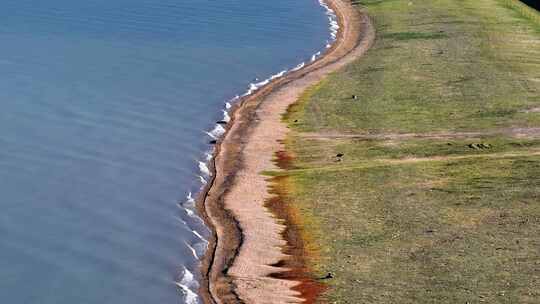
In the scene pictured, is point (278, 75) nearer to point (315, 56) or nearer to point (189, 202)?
point (315, 56)

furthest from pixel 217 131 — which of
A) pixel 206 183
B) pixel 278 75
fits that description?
pixel 278 75

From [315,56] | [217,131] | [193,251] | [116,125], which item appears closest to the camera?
[193,251]

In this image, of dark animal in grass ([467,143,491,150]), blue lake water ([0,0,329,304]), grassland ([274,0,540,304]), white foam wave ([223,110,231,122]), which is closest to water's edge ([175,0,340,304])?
white foam wave ([223,110,231,122])

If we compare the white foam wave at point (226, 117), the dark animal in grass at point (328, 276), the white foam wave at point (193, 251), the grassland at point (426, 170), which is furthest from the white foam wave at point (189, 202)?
the white foam wave at point (226, 117)

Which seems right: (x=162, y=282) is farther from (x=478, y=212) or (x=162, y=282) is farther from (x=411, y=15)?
(x=411, y=15)

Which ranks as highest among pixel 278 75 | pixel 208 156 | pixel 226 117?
pixel 208 156

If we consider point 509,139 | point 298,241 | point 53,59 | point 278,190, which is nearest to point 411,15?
point 53,59

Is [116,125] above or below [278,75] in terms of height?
above
